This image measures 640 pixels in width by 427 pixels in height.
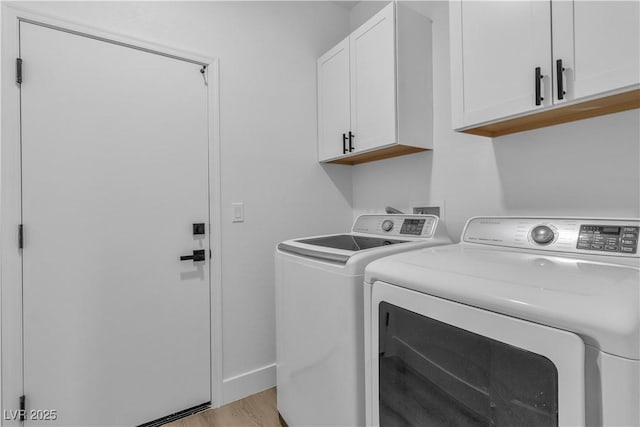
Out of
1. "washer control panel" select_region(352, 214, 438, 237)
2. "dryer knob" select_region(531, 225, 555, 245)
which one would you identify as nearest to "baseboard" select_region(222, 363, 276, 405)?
"washer control panel" select_region(352, 214, 438, 237)

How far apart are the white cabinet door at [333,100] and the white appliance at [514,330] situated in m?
1.19

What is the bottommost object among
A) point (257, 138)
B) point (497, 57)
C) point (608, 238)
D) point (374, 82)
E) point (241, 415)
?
point (241, 415)

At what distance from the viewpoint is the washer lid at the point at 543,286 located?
0.55 meters

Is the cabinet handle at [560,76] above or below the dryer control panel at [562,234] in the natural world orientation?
above

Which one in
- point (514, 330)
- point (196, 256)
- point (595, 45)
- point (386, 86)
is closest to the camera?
point (514, 330)

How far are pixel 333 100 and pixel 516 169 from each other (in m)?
1.22

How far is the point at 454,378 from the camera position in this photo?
804mm

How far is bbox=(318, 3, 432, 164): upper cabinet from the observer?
1669 mm

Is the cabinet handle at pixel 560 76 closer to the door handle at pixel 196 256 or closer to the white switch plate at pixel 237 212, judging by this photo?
the white switch plate at pixel 237 212

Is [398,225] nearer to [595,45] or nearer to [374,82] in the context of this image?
[374,82]

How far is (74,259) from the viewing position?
1506 millimetres

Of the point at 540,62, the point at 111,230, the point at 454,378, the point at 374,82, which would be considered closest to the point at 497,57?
the point at 540,62

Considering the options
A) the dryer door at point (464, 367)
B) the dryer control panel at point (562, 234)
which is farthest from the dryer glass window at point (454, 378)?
the dryer control panel at point (562, 234)

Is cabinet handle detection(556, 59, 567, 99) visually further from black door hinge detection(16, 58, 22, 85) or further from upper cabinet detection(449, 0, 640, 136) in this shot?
black door hinge detection(16, 58, 22, 85)
